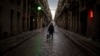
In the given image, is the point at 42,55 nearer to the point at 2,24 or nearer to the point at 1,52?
the point at 1,52

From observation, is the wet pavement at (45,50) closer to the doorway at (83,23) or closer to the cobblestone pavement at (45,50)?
the cobblestone pavement at (45,50)

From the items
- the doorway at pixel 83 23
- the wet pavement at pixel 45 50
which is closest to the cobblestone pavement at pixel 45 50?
the wet pavement at pixel 45 50

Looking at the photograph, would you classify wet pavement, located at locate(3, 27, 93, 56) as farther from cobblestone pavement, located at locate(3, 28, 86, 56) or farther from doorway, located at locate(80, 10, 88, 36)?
doorway, located at locate(80, 10, 88, 36)

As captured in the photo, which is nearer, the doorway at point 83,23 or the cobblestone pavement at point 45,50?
the cobblestone pavement at point 45,50

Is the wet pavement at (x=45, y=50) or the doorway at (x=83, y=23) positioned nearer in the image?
the wet pavement at (x=45, y=50)

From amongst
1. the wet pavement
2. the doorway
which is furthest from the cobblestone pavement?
the doorway

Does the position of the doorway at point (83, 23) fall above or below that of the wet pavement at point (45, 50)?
above

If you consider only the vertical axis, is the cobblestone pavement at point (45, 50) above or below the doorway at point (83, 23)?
below

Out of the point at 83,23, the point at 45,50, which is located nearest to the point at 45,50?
the point at 45,50

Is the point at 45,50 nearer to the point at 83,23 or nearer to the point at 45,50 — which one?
the point at 45,50

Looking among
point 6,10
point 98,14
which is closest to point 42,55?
A: point 98,14

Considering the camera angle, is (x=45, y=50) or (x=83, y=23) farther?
(x=83, y=23)

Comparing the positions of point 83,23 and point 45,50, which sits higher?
point 83,23

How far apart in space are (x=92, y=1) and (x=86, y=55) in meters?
13.0
